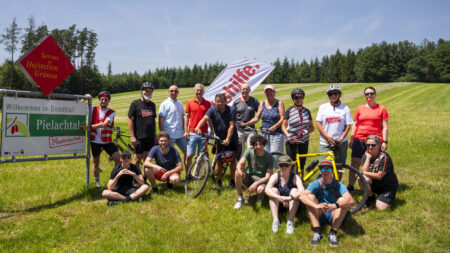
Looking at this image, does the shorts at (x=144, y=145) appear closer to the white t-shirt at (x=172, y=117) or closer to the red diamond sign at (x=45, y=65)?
the white t-shirt at (x=172, y=117)

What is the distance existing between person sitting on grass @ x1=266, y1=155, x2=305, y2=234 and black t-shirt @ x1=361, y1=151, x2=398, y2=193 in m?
1.68

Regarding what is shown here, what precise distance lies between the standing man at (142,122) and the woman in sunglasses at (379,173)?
15.8 feet

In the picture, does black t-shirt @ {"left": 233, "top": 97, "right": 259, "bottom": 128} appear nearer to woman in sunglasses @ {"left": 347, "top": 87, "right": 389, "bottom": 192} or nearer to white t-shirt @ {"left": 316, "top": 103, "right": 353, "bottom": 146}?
white t-shirt @ {"left": 316, "top": 103, "right": 353, "bottom": 146}

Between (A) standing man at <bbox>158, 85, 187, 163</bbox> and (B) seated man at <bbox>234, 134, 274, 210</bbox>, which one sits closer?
(B) seated man at <bbox>234, 134, 274, 210</bbox>

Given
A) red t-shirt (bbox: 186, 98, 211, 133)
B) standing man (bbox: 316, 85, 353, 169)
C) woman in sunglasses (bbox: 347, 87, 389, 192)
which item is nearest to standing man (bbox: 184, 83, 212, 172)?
red t-shirt (bbox: 186, 98, 211, 133)

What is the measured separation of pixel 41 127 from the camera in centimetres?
597

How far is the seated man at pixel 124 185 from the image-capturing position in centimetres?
572

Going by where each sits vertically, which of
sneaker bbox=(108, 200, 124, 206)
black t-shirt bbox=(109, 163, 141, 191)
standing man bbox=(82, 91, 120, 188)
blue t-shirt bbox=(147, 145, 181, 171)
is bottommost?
sneaker bbox=(108, 200, 124, 206)

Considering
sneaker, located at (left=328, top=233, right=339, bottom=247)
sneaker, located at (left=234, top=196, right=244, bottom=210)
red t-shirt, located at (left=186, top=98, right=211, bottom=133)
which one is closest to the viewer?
sneaker, located at (left=328, top=233, right=339, bottom=247)

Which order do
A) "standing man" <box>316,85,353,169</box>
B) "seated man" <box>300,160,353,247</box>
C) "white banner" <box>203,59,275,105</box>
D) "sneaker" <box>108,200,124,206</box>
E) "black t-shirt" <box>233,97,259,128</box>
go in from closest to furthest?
"seated man" <box>300,160,353,247</box>
"sneaker" <box>108,200,124,206</box>
"standing man" <box>316,85,353,169</box>
"black t-shirt" <box>233,97,259,128</box>
"white banner" <box>203,59,275,105</box>

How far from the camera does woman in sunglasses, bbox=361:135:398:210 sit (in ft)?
17.2

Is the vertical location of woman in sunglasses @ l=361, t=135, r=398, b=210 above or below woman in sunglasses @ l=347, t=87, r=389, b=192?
below

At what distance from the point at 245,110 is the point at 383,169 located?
3238mm

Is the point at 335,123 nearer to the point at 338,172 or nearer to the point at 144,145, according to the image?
the point at 338,172
